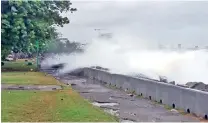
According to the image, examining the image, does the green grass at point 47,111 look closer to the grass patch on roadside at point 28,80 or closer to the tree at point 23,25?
the grass patch on roadside at point 28,80

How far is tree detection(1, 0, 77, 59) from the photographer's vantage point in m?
39.6

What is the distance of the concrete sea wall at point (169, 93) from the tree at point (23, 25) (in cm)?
1399

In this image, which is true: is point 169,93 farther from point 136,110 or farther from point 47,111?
point 47,111

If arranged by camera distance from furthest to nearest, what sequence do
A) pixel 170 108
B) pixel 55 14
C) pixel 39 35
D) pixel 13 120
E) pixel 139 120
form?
pixel 55 14 < pixel 39 35 < pixel 170 108 < pixel 139 120 < pixel 13 120

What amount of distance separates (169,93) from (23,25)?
82.0 ft

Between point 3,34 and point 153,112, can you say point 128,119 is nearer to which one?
point 153,112

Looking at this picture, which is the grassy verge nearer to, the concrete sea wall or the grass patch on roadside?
the concrete sea wall

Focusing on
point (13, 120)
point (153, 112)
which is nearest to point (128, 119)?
point (153, 112)

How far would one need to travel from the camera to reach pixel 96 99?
20.0 metres

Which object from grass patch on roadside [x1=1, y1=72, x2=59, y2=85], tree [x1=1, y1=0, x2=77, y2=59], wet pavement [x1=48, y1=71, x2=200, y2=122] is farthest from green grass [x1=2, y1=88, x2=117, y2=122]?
tree [x1=1, y1=0, x2=77, y2=59]

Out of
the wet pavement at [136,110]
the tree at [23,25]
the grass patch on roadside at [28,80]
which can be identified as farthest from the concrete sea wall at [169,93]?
the tree at [23,25]

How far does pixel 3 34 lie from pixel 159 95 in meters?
23.1

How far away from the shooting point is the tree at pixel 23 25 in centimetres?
3956

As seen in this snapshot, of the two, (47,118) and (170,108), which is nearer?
(47,118)
